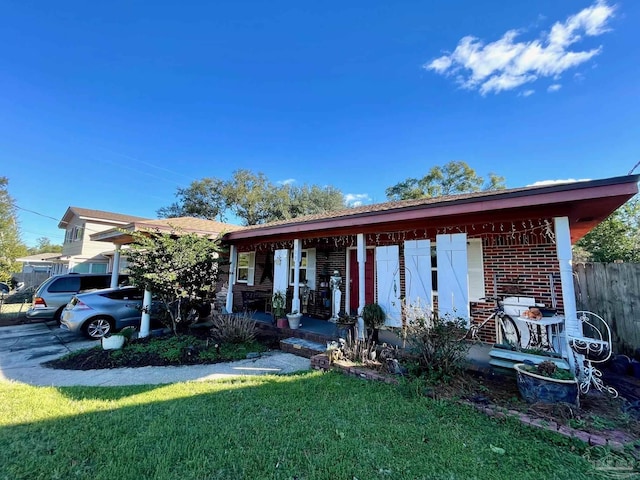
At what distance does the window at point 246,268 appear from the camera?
38.1 feet

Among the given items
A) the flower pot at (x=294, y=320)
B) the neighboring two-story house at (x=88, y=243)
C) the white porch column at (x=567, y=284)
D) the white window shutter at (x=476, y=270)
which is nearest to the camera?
the white porch column at (x=567, y=284)

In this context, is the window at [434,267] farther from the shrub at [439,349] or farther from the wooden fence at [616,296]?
the wooden fence at [616,296]

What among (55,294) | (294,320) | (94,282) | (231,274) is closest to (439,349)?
(294,320)

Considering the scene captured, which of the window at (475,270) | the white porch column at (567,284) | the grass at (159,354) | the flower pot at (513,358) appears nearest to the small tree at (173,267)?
the grass at (159,354)

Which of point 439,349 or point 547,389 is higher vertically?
point 439,349

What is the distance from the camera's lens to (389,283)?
5.92m

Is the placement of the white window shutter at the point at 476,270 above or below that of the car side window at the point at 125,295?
above

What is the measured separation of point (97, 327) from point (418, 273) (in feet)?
28.0

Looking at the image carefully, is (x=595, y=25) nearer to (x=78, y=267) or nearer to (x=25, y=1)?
(x=25, y=1)

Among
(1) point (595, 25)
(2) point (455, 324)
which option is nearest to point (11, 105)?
(2) point (455, 324)

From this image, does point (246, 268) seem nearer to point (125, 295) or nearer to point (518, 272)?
Answer: point (125, 295)

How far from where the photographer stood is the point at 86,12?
314 inches

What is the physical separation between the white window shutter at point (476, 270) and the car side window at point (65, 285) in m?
12.4

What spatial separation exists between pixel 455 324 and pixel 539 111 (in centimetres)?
991
